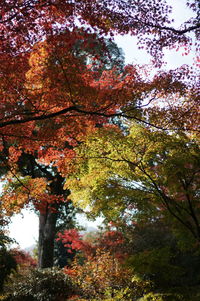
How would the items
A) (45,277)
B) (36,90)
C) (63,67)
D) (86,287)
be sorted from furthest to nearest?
(45,277) → (86,287) → (36,90) → (63,67)

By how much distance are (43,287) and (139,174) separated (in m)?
6.01

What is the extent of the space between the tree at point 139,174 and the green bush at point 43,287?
3588 mm

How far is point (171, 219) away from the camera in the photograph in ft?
26.7

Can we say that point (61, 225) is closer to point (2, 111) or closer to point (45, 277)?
point (45, 277)

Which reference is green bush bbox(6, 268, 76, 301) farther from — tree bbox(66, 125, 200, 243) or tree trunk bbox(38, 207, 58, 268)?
tree bbox(66, 125, 200, 243)

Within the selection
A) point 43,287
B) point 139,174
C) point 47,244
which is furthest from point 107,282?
point 47,244

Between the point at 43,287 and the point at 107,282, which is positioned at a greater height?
the point at 107,282

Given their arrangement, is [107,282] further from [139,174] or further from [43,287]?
[139,174]

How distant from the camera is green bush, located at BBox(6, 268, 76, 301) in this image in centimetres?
940

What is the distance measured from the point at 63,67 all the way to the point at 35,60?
2.36 feet

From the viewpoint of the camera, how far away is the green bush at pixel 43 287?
9398 millimetres

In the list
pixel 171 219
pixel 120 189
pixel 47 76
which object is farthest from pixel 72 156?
pixel 171 219

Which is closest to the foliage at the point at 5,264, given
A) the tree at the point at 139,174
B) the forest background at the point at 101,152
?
the forest background at the point at 101,152

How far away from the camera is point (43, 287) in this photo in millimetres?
9641
